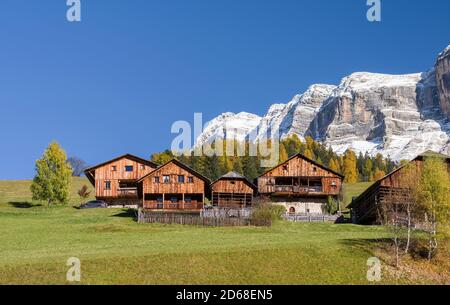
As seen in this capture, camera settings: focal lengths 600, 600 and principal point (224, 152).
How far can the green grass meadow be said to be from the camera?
3409 cm

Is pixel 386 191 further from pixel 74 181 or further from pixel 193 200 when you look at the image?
pixel 74 181

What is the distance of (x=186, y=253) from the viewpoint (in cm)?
3819

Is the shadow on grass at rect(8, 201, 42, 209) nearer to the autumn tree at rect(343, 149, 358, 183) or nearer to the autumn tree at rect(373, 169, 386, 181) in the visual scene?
the autumn tree at rect(343, 149, 358, 183)

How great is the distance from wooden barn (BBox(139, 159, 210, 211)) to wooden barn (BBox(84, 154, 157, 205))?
8.89 metres

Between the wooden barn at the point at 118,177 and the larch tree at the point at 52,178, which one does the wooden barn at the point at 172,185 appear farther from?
the larch tree at the point at 52,178

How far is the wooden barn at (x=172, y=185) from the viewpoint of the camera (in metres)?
72.1

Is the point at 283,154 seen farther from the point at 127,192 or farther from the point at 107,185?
the point at 127,192

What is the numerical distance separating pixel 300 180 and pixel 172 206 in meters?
20.5

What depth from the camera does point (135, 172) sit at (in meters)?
82.8

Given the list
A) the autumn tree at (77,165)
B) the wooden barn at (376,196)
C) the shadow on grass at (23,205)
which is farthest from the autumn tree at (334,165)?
the shadow on grass at (23,205)

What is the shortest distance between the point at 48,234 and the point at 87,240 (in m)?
5.80

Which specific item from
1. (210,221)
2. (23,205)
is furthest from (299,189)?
(23,205)

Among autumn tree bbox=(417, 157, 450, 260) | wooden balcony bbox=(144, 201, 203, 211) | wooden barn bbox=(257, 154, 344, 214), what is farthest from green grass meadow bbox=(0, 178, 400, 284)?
wooden barn bbox=(257, 154, 344, 214)

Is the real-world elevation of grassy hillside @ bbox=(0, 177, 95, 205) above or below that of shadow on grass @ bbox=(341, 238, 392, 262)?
above
